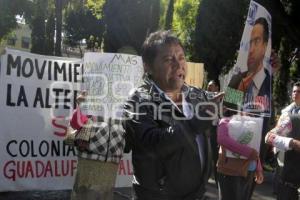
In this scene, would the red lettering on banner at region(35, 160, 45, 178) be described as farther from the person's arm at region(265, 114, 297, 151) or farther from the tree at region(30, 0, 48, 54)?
the tree at region(30, 0, 48, 54)

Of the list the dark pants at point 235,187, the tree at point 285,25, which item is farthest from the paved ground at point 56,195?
the tree at point 285,25

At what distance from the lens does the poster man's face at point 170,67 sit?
2.52 meters

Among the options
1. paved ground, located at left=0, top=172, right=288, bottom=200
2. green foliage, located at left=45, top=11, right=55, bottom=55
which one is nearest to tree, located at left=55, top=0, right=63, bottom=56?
green foliage, located at left=45, top=11, right=55, bottom=55

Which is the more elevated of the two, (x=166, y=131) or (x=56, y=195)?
(x=166, y=131)

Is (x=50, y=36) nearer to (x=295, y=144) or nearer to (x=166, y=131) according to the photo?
(x=295, y=144)

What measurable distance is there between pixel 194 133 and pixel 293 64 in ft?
62.9

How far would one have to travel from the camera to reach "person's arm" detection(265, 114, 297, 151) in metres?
4.87

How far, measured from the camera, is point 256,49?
435cm

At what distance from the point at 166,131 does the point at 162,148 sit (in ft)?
0.25

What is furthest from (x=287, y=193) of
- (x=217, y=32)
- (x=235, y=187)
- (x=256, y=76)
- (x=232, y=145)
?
(x=217, y=32)

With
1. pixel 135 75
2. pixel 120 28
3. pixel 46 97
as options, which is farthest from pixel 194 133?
pixel 120 28

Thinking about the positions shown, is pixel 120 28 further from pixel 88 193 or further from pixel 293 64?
pixel 88 193

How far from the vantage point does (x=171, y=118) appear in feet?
8.00

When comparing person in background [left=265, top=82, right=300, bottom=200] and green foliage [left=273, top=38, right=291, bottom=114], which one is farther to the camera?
green foliage [left=273, top=38, right=291, bottom=114]
